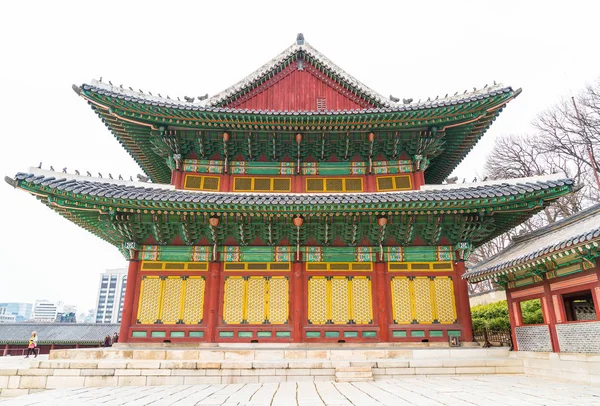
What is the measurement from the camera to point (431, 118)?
567 inches

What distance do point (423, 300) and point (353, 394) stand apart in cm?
686

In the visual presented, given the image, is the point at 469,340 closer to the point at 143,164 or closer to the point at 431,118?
the point at 431,118

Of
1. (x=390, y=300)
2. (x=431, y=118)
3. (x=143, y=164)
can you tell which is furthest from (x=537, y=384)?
(x=143, y=164)

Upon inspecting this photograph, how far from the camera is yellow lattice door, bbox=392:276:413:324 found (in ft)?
46.4

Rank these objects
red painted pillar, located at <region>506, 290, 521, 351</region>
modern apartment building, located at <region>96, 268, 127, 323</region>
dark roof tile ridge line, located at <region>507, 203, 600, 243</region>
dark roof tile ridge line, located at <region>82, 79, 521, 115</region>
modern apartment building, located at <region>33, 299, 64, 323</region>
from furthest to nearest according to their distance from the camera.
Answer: modern apartment building, located at <region>33, 299, 64, 323</region> < modern apartment building, located at <region>96, 268, 127, 323</region> < dark roof tile ridge line, located at <region>82, 79, 521, 115</region> < red painted pillar, located at <region>506, 290, 521, 351</region> < dark roof tile ridge line, located at <region>507, 203, 600, 243</region>

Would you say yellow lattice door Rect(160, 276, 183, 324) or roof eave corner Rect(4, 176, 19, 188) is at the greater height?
roof eave corner Rect(4, 176, 19, 188)

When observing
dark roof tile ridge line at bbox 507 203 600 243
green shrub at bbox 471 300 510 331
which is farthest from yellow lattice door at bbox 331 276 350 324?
green shrub at bbox 471 300 510 331

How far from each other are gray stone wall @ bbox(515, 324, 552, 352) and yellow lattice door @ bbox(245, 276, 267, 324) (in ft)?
30.2

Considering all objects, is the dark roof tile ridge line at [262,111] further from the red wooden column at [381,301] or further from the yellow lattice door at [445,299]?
the yellow lattice door at [445,299]

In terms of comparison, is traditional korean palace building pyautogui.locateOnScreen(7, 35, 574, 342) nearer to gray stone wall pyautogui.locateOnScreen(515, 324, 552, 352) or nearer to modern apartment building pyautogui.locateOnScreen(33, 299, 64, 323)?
gray stone wall pyautogui.locateOnScreen(515, 324, 552, 352)

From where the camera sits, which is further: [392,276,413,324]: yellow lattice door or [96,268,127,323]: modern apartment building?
[96,268,127,323]: modern apartment building

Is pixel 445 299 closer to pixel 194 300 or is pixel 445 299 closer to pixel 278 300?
pixel 278 300

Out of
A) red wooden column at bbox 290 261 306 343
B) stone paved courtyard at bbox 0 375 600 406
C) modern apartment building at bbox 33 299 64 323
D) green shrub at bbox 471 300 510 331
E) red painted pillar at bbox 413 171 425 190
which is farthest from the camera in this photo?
modern apartment building at bbox 33 299 64 323

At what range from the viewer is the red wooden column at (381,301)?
45.6 feet
